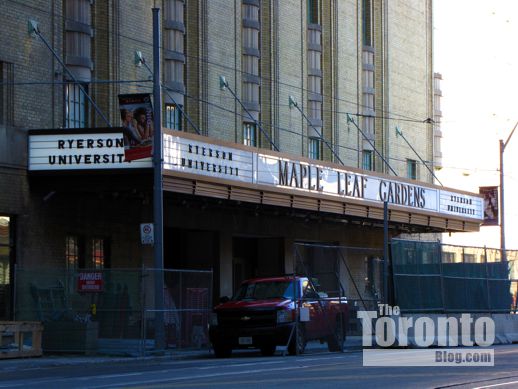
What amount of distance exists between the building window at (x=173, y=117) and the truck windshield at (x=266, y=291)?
29.1ft

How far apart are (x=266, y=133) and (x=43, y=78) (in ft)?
37.0

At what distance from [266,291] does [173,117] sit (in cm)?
987

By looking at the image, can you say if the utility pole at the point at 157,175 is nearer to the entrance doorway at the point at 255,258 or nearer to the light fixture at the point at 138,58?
the light fixture at the point at 138,58

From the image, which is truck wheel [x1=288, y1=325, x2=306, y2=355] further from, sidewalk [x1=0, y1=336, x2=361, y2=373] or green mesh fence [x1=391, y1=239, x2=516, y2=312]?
green mesh fence [x1=391, y1=239, x2=516, y2=312]

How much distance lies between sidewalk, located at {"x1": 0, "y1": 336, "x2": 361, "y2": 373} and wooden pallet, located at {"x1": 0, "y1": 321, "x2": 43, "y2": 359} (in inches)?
8.4

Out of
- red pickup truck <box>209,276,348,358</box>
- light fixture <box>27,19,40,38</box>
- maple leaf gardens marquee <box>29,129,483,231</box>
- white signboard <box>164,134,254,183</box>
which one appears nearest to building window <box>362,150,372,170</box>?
maple leaf gardens marquee <box>29,129,483,231</box>

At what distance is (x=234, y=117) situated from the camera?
38.3 meters

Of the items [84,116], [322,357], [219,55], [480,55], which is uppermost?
[480,55]

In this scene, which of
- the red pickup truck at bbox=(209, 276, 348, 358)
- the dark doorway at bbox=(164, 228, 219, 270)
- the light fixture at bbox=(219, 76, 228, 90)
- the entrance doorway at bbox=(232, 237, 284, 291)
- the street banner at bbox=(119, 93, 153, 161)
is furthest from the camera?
the entrance doorway at bbox=(232, 237, 284, 291)

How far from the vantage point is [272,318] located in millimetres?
26266

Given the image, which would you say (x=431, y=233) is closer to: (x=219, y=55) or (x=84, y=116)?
(x=219, y=55)

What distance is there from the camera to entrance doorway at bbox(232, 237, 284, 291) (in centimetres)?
4184

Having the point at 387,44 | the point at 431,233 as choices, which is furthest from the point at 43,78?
the point at 431,233

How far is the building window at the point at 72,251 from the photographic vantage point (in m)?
31.2
